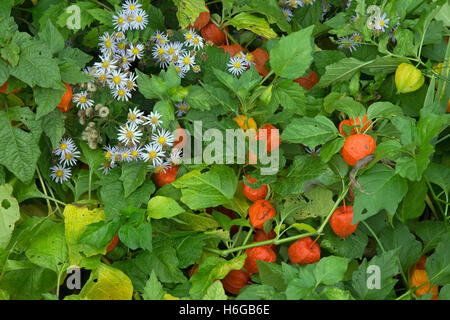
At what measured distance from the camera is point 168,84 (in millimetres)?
856

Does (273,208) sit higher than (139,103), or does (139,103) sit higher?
(139,103)

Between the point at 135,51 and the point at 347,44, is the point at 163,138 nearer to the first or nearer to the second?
the point at 135,51

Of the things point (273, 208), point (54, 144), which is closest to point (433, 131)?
point (273, 208)

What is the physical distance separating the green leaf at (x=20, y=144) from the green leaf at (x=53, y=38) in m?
0.10

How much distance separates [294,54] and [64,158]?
397 mm

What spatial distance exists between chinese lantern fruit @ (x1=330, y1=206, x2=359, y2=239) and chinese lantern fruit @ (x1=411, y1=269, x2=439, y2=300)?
0.40ft

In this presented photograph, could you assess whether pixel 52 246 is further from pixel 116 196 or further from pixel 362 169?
pixel 362 169

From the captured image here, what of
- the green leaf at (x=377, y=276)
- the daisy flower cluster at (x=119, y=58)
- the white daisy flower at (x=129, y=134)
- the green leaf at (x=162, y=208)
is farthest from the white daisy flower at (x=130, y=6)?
the green leaf at (x=377, y=276)

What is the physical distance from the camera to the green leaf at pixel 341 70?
0.90 meters

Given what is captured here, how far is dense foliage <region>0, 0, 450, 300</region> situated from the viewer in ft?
2.61

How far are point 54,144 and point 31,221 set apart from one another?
0.14 meters

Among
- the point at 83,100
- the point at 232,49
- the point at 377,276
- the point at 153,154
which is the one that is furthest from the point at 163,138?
the point at 377,276

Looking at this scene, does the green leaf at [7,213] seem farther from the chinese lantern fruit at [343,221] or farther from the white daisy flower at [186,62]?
the chinese lantern fruit at [343,221]

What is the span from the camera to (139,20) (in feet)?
2.98
